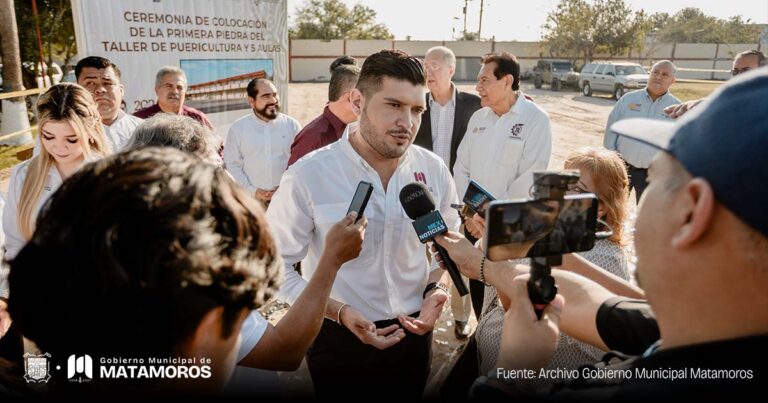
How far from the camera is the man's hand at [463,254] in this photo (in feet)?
6.09

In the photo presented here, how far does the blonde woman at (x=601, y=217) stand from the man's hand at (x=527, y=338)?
67 cm

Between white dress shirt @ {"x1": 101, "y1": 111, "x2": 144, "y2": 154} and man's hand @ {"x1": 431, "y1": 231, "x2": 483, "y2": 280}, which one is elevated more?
white dress shirt @ {"x1": 101, "y1": 111, "x2": 144, "y2": 154}

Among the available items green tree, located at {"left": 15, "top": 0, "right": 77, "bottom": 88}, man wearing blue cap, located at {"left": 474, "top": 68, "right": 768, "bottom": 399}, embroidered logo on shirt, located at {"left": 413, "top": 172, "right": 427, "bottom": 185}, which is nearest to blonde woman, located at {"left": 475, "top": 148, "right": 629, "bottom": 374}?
embroidered logo on shirt, located at {"left": 413, "top": 172, "right": 427, "bottom": 185}

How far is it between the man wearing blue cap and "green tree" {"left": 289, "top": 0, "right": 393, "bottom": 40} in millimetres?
51042

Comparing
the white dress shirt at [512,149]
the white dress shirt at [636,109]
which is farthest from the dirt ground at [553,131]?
the white dress shirt at [636,109]

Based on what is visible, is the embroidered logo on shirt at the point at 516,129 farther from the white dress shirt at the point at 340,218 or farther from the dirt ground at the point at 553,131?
the white dress shirt at the point at 340,218

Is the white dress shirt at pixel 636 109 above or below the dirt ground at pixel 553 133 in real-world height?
above

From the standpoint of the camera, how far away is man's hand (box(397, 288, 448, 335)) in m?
2.14

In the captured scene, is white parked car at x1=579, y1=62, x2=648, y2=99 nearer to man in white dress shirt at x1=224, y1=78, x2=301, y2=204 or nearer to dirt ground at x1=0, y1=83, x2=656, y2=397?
dirt ground at x1=0, y1=83, x2=656, y2=397

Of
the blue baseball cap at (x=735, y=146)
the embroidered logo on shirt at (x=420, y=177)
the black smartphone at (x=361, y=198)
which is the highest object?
the blue baseball cap at (x=735, y=146)

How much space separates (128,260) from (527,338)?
90cm

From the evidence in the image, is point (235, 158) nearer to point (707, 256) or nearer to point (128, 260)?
point (128, 260)

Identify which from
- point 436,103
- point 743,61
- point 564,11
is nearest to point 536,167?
point 436,103

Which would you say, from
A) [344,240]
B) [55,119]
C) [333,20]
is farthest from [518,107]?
[333,20]
